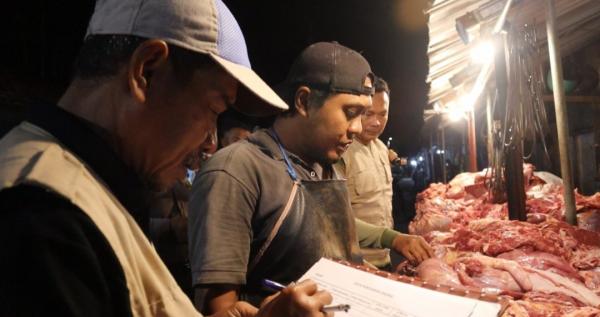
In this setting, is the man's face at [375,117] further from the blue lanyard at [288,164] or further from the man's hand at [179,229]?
the blue lanyard at [288,164]

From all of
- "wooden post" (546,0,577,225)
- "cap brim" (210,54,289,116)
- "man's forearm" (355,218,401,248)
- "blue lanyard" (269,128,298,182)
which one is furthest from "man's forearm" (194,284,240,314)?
"wooden post" (546,0,577,225)

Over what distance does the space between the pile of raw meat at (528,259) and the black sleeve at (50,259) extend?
104 inches

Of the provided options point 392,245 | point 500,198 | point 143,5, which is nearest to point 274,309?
point 143,5

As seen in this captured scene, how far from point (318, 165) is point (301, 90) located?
0.49 meters

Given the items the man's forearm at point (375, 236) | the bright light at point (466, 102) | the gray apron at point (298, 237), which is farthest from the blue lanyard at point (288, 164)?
the bright light at point (466, 102)

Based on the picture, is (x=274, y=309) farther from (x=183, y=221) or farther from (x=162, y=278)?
(x=183, y=221)

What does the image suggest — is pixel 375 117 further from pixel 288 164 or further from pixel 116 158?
pixel 116 158

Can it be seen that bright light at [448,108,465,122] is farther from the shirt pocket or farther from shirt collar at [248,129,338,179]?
shirt collar at [248,129,338,179]

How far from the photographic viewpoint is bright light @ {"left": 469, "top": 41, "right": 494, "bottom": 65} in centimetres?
650

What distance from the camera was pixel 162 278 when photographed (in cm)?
109

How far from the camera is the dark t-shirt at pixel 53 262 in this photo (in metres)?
0.74

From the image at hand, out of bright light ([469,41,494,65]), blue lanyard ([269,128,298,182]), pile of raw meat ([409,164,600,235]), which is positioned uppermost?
bright light ([469,41,494,65])

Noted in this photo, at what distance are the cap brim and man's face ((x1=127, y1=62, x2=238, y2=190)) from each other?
2.0 inches

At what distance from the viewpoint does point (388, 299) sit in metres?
1.71
